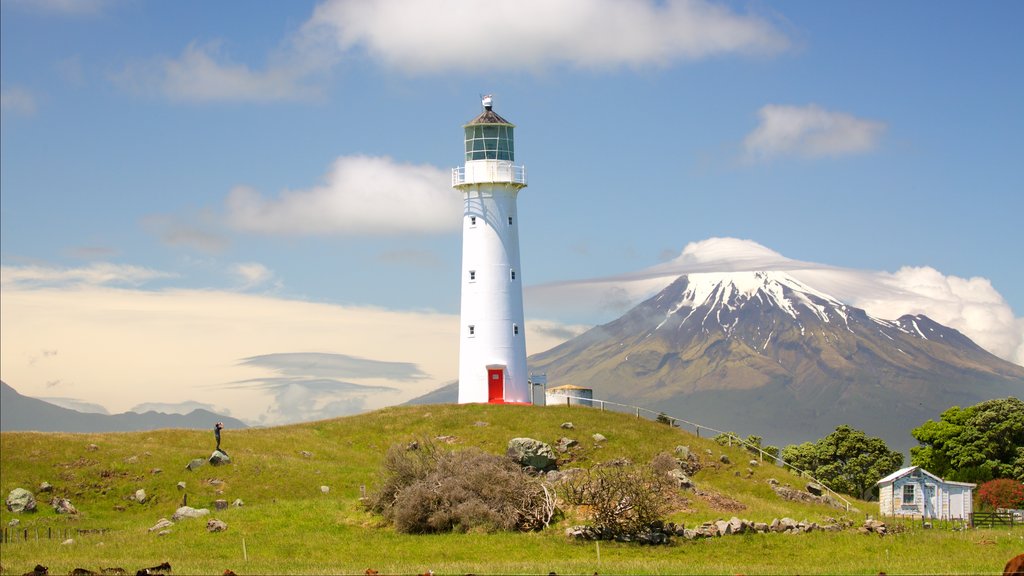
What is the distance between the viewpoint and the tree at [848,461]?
88.8 m

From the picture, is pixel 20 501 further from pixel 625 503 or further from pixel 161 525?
pixel 625 503

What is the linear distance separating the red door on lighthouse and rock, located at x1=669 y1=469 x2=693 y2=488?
18.9 m

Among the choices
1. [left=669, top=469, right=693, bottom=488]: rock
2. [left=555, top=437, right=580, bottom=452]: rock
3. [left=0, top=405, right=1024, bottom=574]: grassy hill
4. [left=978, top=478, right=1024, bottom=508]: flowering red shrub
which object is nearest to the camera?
[left=0, top=405, right=1024, bottom=574]: grassy hill

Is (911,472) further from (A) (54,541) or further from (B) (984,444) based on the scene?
(A) (54,541)

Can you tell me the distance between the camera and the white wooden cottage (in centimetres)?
6034

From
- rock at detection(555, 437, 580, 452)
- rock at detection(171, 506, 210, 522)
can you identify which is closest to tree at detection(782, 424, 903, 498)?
rock at detection(555, 437, 580, 452)

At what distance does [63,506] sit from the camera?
55.1 m

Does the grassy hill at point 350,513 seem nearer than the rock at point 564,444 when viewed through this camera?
Yes

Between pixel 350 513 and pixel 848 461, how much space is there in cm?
5089

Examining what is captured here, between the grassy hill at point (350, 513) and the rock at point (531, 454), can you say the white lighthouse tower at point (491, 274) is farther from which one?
the rock at point (531, 454)

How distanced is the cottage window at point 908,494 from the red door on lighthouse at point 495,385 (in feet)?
81.5

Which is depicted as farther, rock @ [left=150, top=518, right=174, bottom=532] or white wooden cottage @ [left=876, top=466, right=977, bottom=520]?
white wooden cottage @ [left=876, top=466, right=977, bottom=520]

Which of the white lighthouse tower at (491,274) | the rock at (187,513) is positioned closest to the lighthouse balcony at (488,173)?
the white lighthouse tower at (491,274)

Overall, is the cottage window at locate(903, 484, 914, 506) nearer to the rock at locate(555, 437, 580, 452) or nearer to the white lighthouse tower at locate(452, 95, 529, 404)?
the rock at locate(555, 437, 580, 452)
